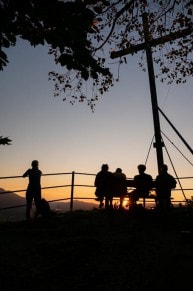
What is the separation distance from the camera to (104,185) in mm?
10633

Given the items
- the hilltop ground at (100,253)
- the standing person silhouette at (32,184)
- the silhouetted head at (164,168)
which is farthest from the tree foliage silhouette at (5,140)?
the silhouetted head at (164,168)

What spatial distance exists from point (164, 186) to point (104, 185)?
5.86 ft

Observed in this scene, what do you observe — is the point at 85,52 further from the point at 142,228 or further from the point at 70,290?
the point at 142,228

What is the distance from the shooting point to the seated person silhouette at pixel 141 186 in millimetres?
10555

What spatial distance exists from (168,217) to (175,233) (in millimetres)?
1682

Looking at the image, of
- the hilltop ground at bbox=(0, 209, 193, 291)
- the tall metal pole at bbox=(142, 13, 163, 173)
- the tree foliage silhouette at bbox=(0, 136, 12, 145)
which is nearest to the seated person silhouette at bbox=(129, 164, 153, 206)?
the tall metal pole at bbox=(142, 13, 163, 173)

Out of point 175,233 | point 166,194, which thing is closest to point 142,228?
point 175,233

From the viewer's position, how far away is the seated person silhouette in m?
10.6

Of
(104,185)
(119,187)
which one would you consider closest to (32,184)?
(104,185)

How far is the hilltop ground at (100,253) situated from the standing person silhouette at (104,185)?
73cm

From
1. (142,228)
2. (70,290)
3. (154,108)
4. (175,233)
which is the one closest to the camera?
(70,290)

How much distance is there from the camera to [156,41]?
10.5 meters

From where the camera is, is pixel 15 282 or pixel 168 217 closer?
pixel 15 282

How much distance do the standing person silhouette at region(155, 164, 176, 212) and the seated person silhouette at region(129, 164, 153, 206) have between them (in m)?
0.27
